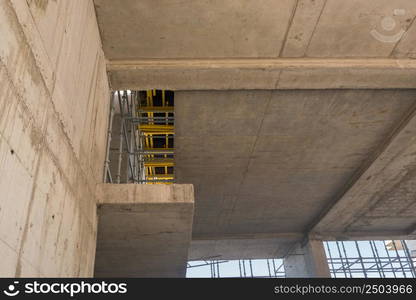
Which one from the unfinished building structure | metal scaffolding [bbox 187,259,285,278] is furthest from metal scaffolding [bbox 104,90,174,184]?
metal scaffolding [bbox 187,259,285,278]

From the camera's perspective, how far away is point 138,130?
8.02m

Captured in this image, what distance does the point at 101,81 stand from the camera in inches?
179

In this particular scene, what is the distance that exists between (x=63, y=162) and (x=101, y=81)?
1.97m

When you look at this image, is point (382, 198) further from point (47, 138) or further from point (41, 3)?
point (41, 3)

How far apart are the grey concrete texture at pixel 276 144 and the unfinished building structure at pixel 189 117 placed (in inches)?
1.3

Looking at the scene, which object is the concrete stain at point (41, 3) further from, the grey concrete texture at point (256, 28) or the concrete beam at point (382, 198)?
the concrete beam at point (382, 198)

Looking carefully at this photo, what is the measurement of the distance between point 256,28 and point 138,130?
4.36 meters

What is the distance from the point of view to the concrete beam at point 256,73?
16.0 ft

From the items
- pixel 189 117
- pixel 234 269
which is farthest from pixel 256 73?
pixel 234 269

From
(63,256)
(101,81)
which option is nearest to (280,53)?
(101,81)

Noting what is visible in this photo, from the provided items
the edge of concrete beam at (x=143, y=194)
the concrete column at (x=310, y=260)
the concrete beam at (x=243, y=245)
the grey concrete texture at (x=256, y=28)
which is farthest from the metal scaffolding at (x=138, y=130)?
the concrete column at (x=310, y=260)

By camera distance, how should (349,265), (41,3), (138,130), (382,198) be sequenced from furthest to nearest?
(349,265) < (382,198) < (138,130) < (41,3)

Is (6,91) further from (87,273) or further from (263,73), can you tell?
(263,73)

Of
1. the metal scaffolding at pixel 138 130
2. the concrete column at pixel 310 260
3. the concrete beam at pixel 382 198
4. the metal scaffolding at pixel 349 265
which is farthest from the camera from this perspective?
the metal scaffolding at pixel 349 265
